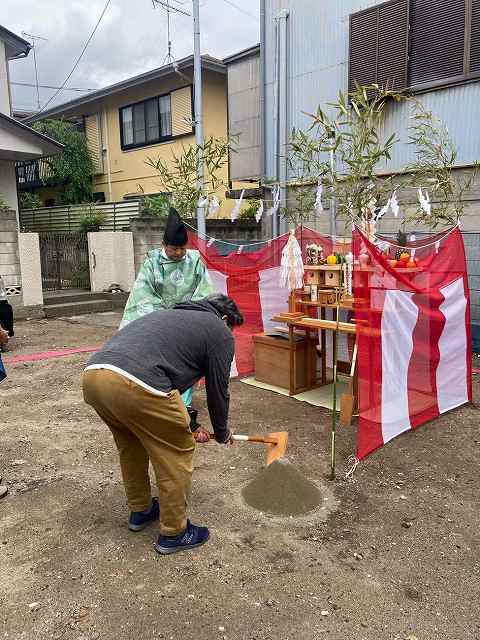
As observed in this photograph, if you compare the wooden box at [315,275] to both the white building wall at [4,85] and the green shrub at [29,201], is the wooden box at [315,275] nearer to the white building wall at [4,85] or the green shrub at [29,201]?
the white building wall at [4,85]

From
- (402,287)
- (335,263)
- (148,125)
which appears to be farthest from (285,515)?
(148,125)

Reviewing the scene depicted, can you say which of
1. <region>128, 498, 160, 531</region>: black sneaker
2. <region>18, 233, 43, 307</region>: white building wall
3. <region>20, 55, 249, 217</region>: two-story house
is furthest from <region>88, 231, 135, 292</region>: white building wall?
<region>128, 498, 160, 531</region>: black sneaker

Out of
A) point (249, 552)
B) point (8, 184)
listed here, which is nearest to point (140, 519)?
Result: point (249, 552)

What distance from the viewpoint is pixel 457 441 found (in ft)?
13.6

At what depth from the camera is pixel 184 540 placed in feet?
8.90

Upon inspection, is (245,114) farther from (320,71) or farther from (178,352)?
(178,352)

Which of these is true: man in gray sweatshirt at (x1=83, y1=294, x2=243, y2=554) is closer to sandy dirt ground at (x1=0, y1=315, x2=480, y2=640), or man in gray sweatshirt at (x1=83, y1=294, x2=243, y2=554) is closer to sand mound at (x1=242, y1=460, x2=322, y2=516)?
sandy dirt ground at (x1=0, y1=315, x2=480, y2=640)

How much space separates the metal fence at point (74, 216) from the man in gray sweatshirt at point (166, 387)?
9.30m

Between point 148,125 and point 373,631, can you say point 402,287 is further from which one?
point 148,125

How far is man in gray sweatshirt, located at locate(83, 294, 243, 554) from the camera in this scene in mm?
2299

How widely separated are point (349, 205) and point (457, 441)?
2.70m

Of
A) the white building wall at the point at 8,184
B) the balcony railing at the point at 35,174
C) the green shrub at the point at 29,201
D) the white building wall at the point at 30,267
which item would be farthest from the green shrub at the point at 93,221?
the balcony railing at the point at 35,174

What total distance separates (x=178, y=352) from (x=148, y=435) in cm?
41

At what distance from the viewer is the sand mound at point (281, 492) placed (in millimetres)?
3135
